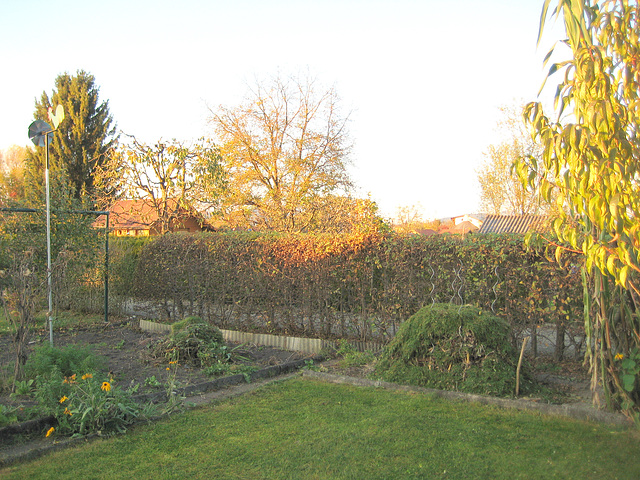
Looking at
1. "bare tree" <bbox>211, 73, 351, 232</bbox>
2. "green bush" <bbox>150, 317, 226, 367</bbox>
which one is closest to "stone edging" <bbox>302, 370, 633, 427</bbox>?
"green bush" <bbox>150, 317, 226, 367</bbox>

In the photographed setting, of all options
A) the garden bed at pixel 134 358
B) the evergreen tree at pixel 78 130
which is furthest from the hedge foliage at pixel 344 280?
the evergreen tree at pixel 78 130

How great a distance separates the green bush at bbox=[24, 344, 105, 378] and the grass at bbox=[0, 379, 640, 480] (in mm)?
1636

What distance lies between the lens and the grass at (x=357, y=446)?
3625mm

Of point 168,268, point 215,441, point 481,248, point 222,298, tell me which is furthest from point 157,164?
point 215,441

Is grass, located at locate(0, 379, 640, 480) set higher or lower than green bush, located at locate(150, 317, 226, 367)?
lower

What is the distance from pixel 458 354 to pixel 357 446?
79.6 inches

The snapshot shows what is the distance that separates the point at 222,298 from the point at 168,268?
163 cm

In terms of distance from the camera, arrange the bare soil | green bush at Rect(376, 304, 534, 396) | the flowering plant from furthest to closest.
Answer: the bare soil < green bush at Rect(376, 304, 534, 396) < the flowering plant

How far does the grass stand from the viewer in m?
3.62

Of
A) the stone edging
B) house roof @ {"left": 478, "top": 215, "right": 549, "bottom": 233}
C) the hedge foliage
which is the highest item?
house roof @ {"left": 478, "top": 215, "right": 549, "bottom": 233}

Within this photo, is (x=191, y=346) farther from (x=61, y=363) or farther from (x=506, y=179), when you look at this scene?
(x=506, y=179)

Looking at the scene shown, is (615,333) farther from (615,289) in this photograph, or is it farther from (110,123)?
(110,123)

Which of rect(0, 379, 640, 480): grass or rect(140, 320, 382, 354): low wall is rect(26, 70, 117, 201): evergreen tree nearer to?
rect(140, 320, 382, 354): low wall

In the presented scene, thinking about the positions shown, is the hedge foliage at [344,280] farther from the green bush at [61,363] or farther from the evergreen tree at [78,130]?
the evergreen tree at [78,130]
